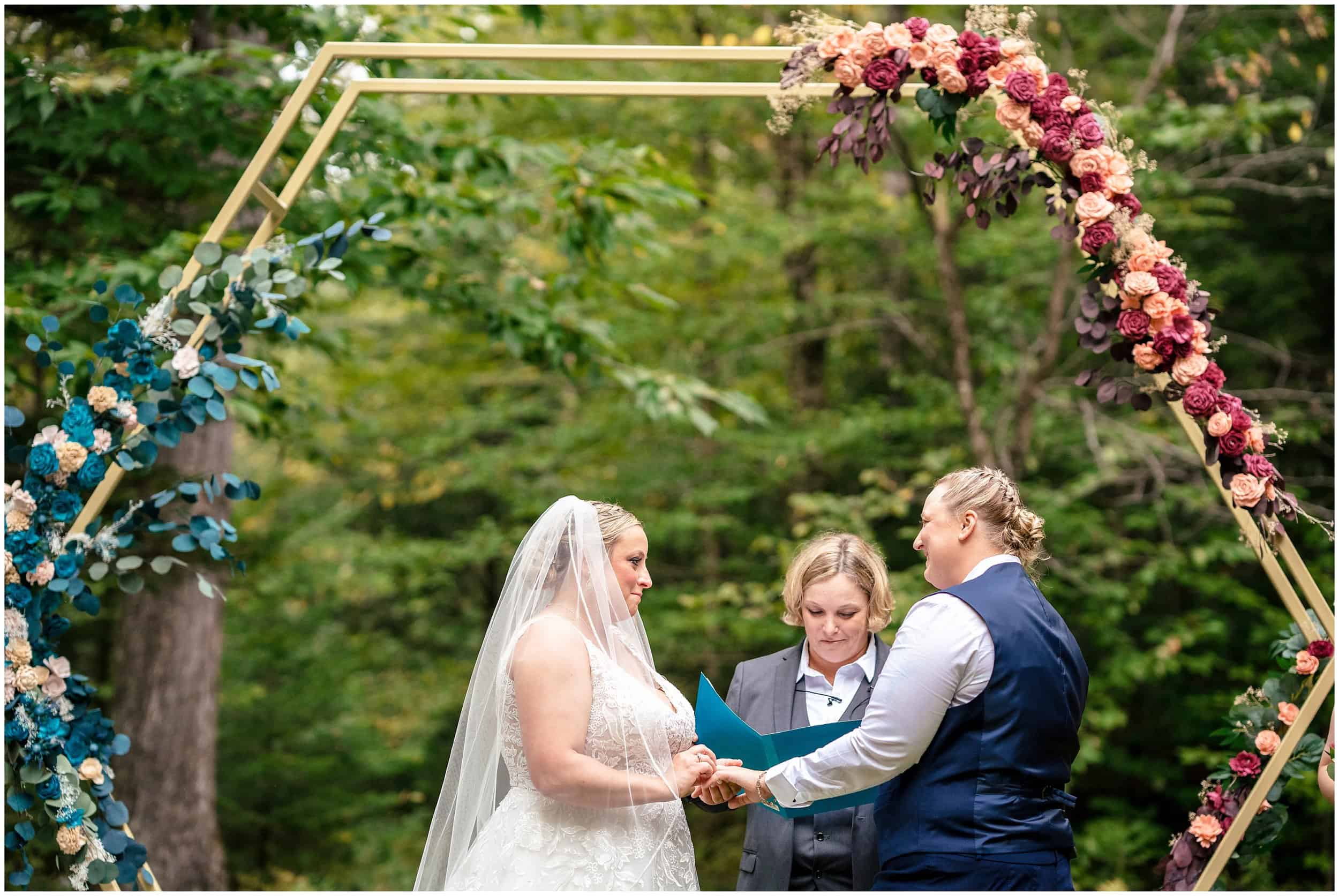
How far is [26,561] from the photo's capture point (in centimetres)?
298

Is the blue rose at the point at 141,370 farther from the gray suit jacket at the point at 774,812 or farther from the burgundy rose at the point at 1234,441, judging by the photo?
the burgundy rose at the point at 1234,441

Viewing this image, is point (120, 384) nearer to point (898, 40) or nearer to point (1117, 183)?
point (898, 40)

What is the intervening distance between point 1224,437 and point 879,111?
1.28 metres

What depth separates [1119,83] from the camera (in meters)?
8.34

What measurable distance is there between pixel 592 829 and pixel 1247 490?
75.0 inches

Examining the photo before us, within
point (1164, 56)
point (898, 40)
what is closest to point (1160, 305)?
point (898, 40)

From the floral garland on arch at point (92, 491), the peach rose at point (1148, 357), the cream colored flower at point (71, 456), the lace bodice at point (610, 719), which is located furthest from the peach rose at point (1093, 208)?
the cream colored flower at point (71, 456)

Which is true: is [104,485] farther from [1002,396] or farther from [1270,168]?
[1270,168]

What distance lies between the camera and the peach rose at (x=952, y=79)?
2.97 metres

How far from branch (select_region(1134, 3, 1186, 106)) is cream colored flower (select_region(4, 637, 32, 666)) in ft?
21.5

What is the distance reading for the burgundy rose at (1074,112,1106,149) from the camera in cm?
294

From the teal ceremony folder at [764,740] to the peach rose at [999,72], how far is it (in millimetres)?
1768

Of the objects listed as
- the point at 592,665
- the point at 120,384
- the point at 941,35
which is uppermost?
the point at 941,35

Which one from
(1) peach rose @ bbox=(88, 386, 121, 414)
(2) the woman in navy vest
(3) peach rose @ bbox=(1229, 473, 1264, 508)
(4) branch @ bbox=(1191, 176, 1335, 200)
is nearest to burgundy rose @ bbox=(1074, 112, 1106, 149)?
(3) peach rose @ bbox=(1229, 473, 1264, 508)
